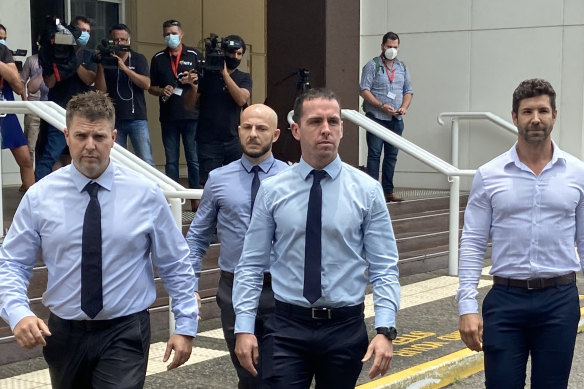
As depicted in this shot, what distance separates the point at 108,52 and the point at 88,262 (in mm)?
5880

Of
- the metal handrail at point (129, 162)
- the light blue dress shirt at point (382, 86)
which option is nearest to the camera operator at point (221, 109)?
the metal handrail at point (129, 162)

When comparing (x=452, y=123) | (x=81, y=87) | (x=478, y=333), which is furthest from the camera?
(x=452, y=123)

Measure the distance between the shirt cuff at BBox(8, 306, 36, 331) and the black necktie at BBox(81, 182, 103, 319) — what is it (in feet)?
0.79

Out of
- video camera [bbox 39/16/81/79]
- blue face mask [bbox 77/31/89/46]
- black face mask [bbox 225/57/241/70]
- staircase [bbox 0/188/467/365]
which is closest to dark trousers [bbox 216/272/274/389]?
staircase [bbox 0/188/467/365]

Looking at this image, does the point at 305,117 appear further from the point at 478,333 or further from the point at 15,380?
the point at 15,380

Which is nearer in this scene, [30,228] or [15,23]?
[30,228]

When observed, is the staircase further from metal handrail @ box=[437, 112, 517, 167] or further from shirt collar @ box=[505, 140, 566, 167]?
shirt collar @ box=[505, 140, 566, 167]

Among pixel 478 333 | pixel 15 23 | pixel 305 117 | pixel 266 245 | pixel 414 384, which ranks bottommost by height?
pixel 414 384

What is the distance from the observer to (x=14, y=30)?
14.9 meters

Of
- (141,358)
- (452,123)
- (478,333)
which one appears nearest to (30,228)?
(141,358)

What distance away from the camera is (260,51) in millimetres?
20250

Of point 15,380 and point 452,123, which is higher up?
point 452,123

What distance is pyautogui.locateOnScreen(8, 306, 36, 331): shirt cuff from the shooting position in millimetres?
4180

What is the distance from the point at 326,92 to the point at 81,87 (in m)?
5.82
